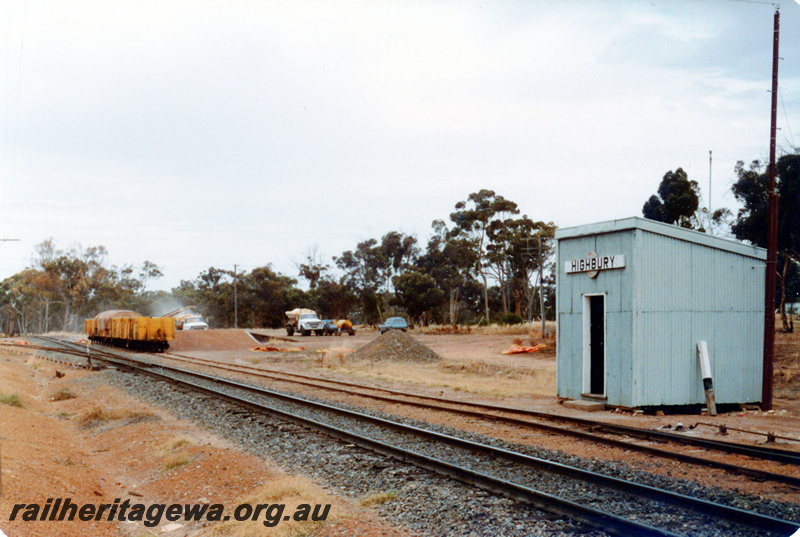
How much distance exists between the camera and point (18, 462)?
27.3 feet

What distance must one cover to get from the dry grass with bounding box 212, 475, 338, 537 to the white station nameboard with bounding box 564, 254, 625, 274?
849 centimetres

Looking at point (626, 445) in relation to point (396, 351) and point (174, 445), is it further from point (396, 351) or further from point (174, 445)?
point (396, 351)

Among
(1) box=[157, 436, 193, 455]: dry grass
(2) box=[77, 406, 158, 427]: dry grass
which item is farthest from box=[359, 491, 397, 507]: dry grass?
(2) box=[77, 406, 158, 427]: dry grass

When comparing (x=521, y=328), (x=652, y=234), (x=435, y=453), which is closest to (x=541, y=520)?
(x=435, y=453)

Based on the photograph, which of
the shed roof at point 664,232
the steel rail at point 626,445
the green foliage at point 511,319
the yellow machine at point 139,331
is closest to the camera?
the steel rail at point 626,445

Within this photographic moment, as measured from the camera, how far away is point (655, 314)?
13.1 m

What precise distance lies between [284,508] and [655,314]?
9364 millimetres

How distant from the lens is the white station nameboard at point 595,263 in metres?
13.3

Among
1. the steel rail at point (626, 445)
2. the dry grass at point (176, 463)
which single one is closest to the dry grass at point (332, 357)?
the steel rail at point (626, 445)

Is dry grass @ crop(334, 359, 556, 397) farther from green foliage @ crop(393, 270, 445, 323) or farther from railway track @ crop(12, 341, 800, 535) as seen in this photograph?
green foliage @ crop(393, 270, 445, 323)

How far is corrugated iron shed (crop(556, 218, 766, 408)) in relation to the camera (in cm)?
1302

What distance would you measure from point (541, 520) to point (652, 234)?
8681mm

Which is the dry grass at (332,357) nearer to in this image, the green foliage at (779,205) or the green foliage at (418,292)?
the green foliage at (779,205)

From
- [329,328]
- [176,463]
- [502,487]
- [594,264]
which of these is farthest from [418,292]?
[502,487]
